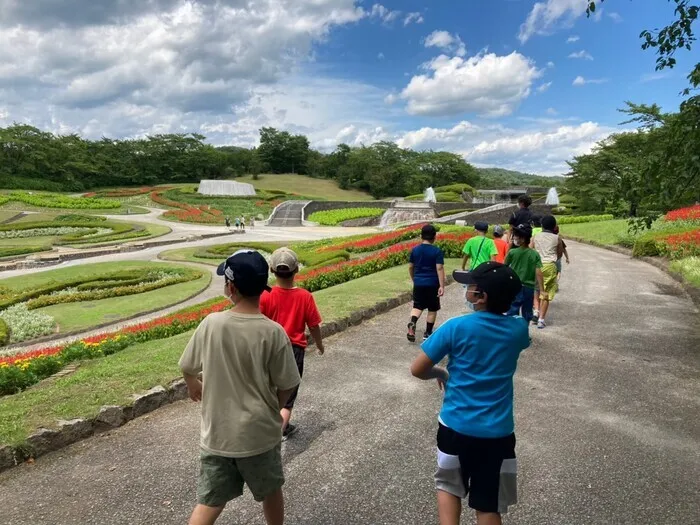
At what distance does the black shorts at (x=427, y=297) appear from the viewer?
7234 millimetres

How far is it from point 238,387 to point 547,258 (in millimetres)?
7082

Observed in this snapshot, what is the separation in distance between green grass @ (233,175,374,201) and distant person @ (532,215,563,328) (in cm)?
6309

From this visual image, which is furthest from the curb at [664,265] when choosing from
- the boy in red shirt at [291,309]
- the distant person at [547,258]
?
the boy in red shirt at [291,309]

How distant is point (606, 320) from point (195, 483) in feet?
26.3

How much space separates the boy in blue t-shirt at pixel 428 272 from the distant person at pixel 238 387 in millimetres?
4505

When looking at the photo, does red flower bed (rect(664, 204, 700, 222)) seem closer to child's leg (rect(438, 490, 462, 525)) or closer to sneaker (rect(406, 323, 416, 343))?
sneaker (rect(406, 323, 416, 343))

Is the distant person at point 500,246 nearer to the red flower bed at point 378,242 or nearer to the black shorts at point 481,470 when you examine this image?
the black shorts at point 481,470

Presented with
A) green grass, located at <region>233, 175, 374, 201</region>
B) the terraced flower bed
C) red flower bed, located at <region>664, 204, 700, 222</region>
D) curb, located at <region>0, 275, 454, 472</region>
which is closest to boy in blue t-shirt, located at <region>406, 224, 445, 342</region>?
curb, located at <region>0, 275, 454, 472</region>

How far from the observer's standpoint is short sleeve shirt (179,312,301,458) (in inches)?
104

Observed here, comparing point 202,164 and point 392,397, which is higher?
point 202,164

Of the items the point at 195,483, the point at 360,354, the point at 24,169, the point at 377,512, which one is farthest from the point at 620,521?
the point at 24,169

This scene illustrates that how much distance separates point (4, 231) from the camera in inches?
1371

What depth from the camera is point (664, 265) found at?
1518 centimetres

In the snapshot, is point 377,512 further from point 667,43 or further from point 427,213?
point 427,213
